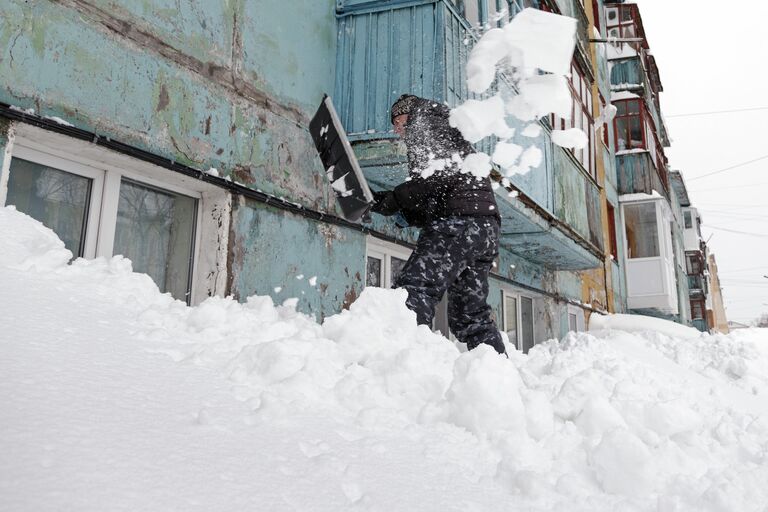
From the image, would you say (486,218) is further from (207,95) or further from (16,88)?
(16,88)

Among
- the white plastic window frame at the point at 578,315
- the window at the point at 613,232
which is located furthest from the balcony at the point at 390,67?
the window at the point at 613,232

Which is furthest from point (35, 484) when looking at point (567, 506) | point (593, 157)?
point (593, 157)

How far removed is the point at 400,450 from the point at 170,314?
1.07 metres

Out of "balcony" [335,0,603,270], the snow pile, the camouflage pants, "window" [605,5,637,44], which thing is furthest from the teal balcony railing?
the camouflage pants

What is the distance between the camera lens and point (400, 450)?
1.41 m

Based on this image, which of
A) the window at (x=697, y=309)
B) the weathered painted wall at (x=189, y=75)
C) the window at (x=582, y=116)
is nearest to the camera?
the weathered painted wall at (x=189, y=75)

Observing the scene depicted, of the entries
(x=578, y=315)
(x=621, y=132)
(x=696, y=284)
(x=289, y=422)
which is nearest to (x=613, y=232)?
(x=621, y=132)

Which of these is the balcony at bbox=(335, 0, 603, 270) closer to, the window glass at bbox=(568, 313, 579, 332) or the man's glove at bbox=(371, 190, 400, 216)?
the man's glove at bbox=(371, 190, 400, 216)

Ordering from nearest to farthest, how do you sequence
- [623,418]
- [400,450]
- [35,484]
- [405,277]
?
1. [35,484]
2. [400,450]
3. [623,418]
4. [405,277]

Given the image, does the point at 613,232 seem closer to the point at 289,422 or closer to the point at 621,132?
the point at 621,132

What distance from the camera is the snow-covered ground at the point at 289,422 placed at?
105 centimetres

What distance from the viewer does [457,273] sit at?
2982 mm

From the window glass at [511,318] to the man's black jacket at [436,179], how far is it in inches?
199

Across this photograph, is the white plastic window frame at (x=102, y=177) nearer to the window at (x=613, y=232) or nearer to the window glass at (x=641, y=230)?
the window at (x=613, y=232)
